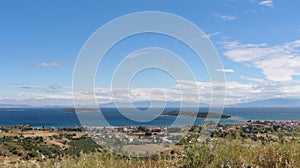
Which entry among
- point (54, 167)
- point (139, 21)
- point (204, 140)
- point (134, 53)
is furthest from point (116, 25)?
point (54, 167)

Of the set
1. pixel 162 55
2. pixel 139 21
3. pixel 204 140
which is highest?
pixel 139 21

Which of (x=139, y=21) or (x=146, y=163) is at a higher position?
(x=139, y=21)

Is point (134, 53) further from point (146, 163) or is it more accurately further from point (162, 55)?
point (146, 163)

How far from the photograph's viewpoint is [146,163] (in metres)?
4.51

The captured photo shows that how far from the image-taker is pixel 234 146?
16.3 ft

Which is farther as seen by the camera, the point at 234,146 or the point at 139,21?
the point at 139,21

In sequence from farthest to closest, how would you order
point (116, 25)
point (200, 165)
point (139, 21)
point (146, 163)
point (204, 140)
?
point (139, 21) → point (116, 25) → point (204, 140) → point (146, 163) → point (200, 165)

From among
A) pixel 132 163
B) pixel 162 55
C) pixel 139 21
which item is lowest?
pixel 132 163

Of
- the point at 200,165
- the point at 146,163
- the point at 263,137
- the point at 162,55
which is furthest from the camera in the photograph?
the point at 162,55

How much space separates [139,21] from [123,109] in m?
2.90

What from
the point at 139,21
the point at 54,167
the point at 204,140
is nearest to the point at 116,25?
the point at 139,21

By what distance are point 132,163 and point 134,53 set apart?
5803 millimetres

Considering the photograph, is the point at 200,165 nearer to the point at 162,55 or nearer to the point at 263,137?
the point at 263,137

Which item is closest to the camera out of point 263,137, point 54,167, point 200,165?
point 54,167
